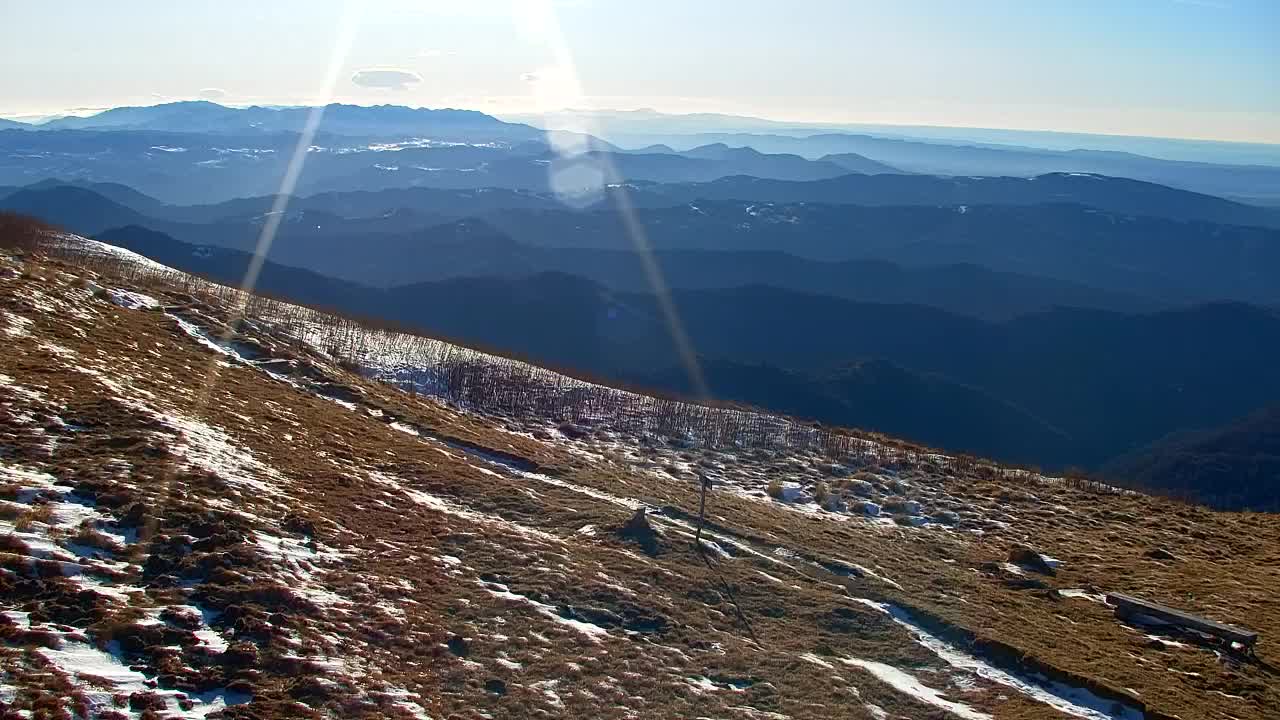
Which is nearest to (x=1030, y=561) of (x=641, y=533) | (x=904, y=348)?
(x=641, y=533)

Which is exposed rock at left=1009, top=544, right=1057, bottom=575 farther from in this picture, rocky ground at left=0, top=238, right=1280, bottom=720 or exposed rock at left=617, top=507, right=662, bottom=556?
exposed rock at left=617, top=507, right=662, bottom=556

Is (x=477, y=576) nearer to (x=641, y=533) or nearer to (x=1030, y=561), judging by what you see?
(x=641, y=533)

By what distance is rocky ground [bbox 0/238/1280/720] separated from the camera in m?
10.0

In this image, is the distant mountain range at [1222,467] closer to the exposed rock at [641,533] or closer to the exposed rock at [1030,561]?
the exposed rock at [1030,561]

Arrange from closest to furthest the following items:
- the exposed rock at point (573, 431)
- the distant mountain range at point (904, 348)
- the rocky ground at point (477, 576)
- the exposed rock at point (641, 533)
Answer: the rocky ground at point (477, 576) < the exposed rock at point (641, 533) < the exposed rock at point (573, 431) < the distant mountain range at point (904, 348)

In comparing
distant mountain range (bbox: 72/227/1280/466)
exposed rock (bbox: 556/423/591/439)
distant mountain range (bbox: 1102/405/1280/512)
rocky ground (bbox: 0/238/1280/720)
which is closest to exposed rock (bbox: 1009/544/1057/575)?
rocky ground (bbox: 0/238/1280/720)

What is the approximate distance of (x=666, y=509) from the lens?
20578 millimetres

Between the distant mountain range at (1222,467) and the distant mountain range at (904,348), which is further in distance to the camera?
the distant mountain range at (904,348)

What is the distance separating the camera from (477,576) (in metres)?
13.9

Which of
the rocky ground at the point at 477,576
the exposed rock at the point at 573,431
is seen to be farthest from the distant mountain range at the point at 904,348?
the rocky ground at the point at 477,576

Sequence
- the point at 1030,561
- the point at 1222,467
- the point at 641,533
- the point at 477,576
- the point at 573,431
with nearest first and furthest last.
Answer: the point at 477,576
the point at 641,533
the point at 1030,561
the point at 573,431
the point at 1222,467

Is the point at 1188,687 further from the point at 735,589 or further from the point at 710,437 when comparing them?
the point at 710,437

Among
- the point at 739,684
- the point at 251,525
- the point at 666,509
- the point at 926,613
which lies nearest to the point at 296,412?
the point at 251,525

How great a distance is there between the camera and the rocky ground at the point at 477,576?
1003cm
